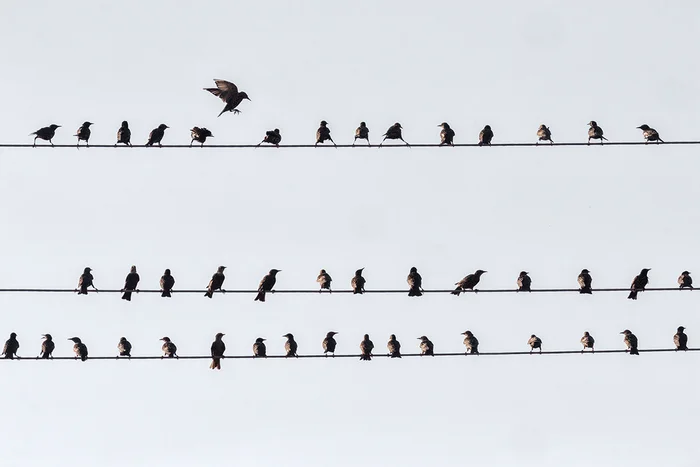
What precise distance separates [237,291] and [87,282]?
23.0 feet

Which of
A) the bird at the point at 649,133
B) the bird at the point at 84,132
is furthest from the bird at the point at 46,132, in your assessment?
the bird at the point at 649,133

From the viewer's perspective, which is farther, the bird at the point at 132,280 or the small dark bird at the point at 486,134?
the small dark bird at the point at 486,134

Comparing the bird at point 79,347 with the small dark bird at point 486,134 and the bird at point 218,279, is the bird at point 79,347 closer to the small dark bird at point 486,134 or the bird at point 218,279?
the bird at point 218,279

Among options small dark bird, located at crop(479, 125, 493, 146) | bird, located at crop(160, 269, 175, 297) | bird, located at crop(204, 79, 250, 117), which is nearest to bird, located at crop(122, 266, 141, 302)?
bird, located at crop(160, 269, 175, 297)

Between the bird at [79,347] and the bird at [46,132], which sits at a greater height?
the bird at [46,132]

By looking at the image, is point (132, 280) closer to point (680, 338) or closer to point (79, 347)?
point (79, 347)

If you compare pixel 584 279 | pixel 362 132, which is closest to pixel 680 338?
pixel 584 279

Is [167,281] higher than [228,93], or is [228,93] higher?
[228,93]

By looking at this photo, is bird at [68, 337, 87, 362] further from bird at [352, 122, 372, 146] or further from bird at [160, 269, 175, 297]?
bird at [352, 122, 372, 146]

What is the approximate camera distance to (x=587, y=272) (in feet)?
105

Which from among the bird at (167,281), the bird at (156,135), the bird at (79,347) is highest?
the bird at (156,135)

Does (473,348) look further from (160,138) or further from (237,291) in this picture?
(237,291)

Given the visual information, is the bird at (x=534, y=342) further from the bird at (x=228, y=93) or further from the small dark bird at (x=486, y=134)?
the bird at (x=228, y=93)

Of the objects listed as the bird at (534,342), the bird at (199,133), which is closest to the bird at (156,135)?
the bird at (199,133)
